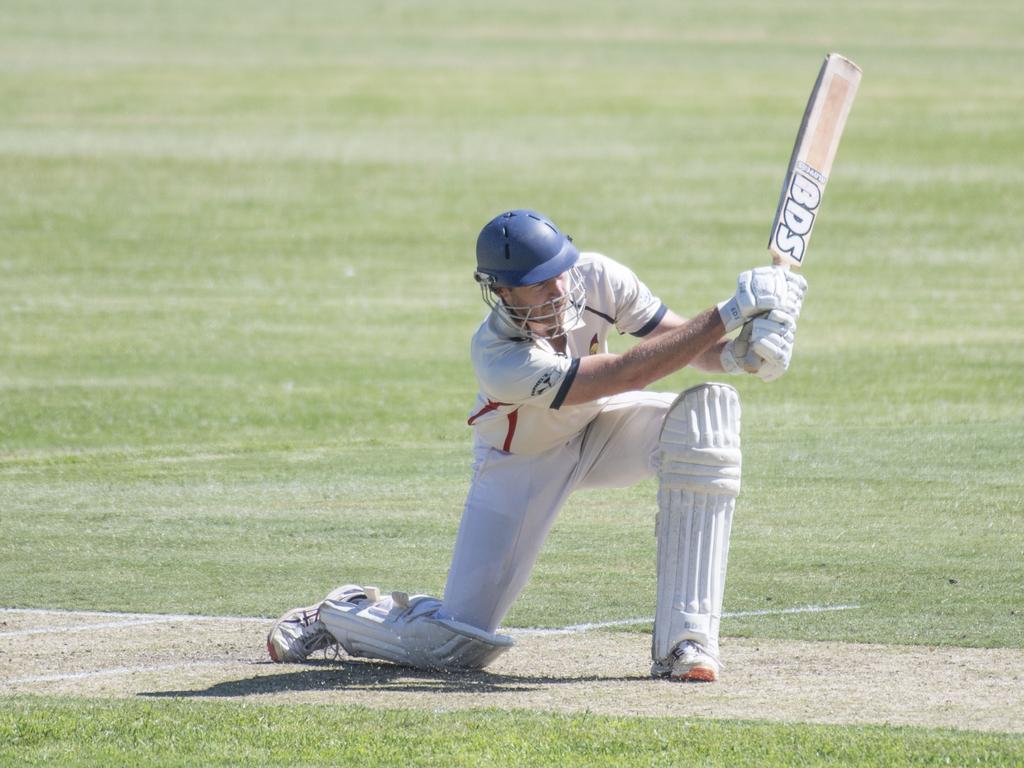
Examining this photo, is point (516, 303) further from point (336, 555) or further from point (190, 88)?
point (190, 88)

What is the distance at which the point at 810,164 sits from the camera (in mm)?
6891

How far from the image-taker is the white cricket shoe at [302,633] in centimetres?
683

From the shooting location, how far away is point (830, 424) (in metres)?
13.4

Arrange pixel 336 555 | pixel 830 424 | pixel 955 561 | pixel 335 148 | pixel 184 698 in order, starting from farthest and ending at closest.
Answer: pixel 335 148 < pixel 830 424 < pixel 336 555 < pixel 955 561 < pixel 184 698

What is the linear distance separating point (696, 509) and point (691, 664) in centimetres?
54

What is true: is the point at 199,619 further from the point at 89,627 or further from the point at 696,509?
the point at 696,509

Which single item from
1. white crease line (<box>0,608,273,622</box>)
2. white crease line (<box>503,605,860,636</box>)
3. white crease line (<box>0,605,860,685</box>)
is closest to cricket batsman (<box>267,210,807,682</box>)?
white crease line (<box>0,605,860,685</box>)

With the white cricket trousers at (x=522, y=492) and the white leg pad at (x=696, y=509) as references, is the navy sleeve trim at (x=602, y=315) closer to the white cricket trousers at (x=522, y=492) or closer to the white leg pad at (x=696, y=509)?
the white cricket trousers at (x=522, y=492)

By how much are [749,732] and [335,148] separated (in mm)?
26939

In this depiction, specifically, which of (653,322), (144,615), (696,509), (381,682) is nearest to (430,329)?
(144,615)

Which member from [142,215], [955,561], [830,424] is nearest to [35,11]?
[142,215]

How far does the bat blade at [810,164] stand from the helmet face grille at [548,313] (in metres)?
0.82

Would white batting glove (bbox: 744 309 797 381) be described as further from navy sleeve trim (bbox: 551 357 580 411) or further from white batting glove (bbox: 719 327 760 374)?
navy sleeve trim (bbox: 551 357 580 411)

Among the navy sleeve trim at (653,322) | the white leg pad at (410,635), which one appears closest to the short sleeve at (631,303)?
the navy sleeve trim at (653,322)
